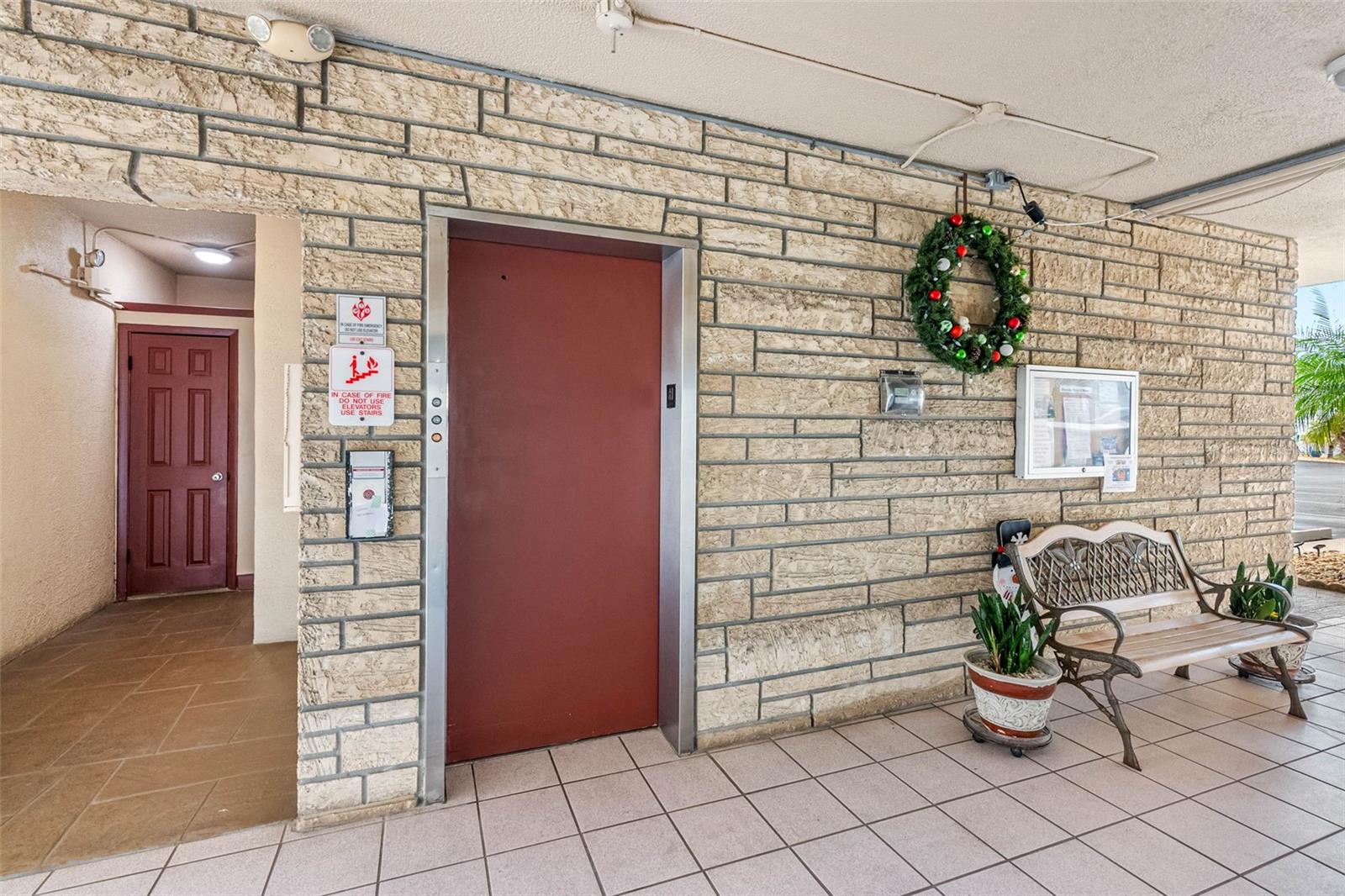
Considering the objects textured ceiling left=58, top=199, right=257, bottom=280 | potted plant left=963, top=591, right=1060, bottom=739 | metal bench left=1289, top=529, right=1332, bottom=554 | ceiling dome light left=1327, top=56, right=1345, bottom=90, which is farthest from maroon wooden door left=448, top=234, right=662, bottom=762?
metal bench left=1289, top=529, right=1332, bottom=554

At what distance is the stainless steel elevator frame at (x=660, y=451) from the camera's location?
2217 mm

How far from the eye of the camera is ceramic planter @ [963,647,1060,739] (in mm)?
2543

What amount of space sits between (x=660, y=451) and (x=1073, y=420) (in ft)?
7.79

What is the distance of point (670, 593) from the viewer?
2680 millimetres

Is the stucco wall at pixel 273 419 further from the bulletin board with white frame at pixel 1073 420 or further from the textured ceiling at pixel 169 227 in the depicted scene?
the bulletin board with white frame at pixel 1073 420

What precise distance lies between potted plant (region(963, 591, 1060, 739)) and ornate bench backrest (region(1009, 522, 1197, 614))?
14.8 inches

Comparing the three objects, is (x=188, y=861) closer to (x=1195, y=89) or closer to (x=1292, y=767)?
(x=1292, y=767)

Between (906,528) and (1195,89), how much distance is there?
2.07m

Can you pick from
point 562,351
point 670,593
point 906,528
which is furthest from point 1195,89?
point 670,593

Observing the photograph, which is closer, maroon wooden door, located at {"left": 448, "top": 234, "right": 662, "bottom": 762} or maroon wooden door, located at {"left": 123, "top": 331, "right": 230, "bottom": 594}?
maroon wooden door, located at {"left": 448, "top": 234, "right": 662, "bottom": 762}

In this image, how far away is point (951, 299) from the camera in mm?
3170

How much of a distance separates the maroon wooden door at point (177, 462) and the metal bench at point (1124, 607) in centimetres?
579

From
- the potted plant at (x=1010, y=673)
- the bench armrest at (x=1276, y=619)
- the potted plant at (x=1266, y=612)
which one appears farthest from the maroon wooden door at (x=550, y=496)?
the potted plant at (x=1266, y=612)

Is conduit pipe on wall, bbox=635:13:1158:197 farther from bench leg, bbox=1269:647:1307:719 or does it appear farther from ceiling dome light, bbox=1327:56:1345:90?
bench leg, bbox=1269:647:1307:719
